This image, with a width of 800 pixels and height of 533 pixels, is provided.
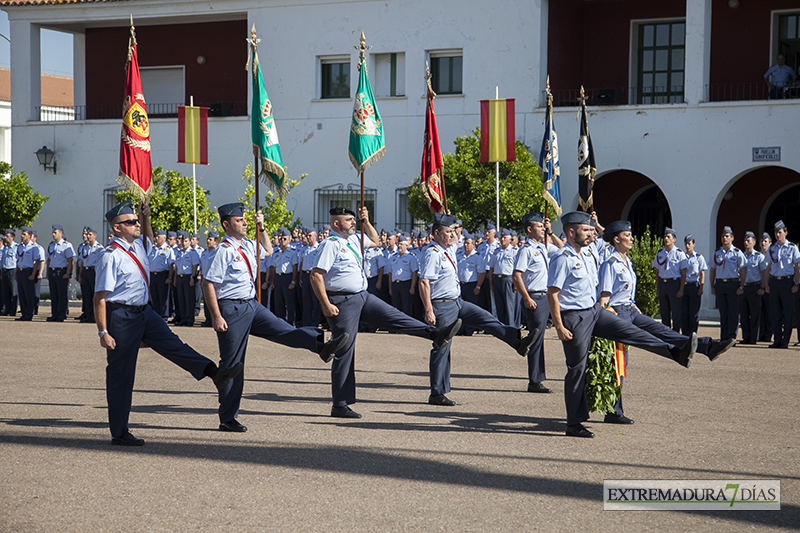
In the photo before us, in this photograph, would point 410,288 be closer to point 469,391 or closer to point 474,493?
point 469,391

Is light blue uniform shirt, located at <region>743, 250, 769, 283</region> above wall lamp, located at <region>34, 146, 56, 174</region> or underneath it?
underneath

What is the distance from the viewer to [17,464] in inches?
259

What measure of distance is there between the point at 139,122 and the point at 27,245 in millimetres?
11218

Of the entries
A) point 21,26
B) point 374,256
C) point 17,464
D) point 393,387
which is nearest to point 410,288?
point 374,256

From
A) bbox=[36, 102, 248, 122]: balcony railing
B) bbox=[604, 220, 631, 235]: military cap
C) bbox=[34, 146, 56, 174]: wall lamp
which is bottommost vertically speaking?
bbox=[604, 220, 631, 235]: military cap

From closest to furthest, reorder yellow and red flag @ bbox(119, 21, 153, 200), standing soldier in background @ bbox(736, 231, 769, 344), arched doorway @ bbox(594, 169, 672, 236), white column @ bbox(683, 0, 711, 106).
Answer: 1. yellow and red flag @ bbox(119, 21, 153, 200)
2. standing soldier in background @ bbox(736, 231, 769, 344)
3. white column @ bbox(683, 0, 711, 106)
4. arched doorway @ bbox(594, 169, 672, 236)

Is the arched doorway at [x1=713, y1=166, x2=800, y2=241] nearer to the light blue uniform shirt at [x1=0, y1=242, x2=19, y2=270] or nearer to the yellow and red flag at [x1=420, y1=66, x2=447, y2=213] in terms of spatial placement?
the yellow and red flag at [x1=420, y1=66, x2=447, y2=213]

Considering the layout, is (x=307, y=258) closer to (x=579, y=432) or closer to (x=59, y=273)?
(x=59, y=273)

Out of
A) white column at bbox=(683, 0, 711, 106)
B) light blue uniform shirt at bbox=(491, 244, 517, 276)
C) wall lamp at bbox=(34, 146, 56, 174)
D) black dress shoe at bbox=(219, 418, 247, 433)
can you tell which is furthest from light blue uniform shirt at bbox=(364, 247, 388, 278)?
wall lamp at bbox=(34, 146, 56, 174)

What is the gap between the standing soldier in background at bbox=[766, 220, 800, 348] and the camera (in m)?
15.3

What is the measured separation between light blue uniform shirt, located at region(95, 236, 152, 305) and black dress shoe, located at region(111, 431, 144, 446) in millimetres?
1059

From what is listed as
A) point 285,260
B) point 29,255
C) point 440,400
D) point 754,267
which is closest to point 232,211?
point 440,400

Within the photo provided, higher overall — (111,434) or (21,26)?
(21,26)

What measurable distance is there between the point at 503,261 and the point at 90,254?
9.21 metres
